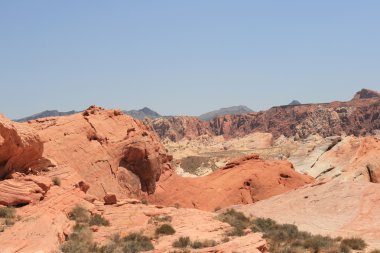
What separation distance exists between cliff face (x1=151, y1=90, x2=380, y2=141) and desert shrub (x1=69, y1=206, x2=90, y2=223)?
386 feet

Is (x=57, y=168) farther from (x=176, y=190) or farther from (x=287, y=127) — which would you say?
(x=287, y=127)

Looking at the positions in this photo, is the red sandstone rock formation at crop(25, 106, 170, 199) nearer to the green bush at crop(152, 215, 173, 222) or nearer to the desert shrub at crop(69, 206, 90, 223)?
the desert shrub at crop(69, 206, 90, 223)

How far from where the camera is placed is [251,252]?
462 inches

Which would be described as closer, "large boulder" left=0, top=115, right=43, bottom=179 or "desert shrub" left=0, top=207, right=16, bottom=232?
"desert shrub" left=0, top=207, right=16, bottom=232

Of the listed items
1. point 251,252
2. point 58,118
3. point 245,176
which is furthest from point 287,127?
point 251,252

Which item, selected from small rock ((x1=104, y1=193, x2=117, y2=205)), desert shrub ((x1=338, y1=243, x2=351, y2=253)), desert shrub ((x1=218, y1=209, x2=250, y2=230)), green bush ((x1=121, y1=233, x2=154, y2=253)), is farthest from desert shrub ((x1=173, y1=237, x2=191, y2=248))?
small rock ((x1=104, y1=193, x2=117, y2=205))

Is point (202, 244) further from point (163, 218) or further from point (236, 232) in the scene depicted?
point (163, 218)

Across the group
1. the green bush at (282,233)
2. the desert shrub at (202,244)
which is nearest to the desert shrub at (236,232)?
the green bush at (282,233)

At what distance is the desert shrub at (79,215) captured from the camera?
1619cm

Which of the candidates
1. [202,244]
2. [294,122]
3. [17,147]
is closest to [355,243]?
[202,244]

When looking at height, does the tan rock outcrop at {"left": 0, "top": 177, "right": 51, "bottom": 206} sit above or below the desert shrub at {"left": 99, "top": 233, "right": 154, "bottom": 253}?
above

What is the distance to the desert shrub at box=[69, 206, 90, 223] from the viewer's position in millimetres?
16188

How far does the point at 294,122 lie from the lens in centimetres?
16012

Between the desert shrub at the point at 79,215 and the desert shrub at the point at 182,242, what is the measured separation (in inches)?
160
